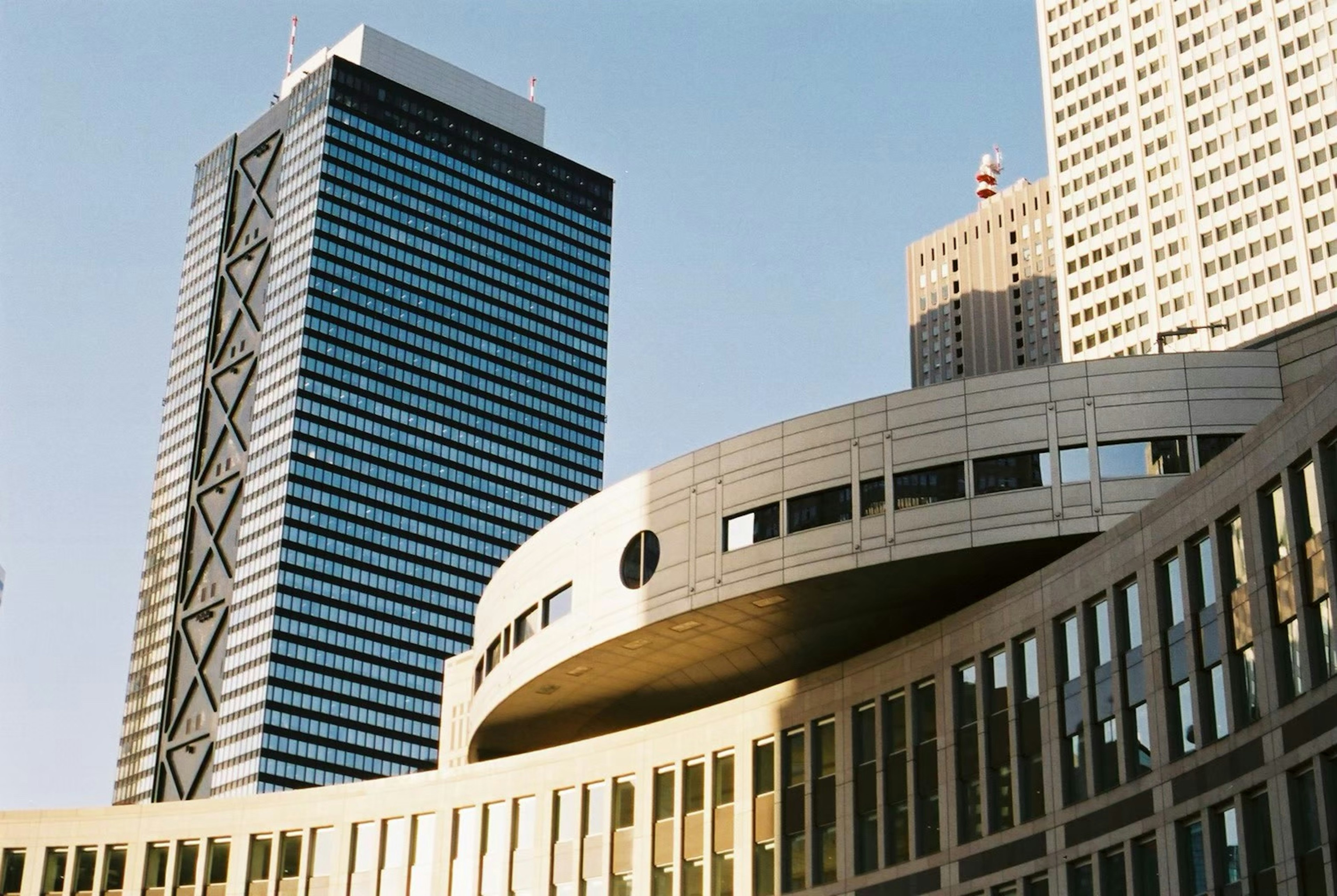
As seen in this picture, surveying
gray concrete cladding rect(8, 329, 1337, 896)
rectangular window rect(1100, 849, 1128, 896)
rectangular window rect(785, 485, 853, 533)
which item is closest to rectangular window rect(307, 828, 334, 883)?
gray concrete cladding rect(8, 329, 1337, 896)

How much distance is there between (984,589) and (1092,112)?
127m

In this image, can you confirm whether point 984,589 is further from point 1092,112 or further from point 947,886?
point 1092,112

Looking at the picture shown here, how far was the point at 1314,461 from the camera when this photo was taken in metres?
41.8

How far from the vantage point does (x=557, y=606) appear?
2648 inches

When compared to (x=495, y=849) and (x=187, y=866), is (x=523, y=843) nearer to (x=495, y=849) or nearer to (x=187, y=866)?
(x=495, y=849)

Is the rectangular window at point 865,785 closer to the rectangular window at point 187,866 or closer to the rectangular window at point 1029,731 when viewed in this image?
the rectangular window at point 1029,731

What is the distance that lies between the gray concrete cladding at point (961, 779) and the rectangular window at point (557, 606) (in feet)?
3.53

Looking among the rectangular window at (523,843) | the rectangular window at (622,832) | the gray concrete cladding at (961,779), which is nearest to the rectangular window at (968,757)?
the gray concrete cladding at (961,779)

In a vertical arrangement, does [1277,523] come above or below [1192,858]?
above

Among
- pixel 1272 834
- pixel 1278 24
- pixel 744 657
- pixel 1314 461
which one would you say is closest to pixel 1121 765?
pixel 1272 834

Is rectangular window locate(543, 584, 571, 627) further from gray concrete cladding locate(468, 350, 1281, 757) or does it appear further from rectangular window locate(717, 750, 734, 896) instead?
rectangular window locate(717, 750, 734, 896)

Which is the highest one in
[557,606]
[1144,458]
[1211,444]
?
[1211,444]

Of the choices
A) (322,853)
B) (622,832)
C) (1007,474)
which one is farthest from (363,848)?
(1007,474)

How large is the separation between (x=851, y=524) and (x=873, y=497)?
46.2 inches
